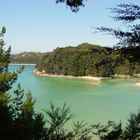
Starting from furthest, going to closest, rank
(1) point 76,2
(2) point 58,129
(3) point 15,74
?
(3) point 15,74 < (1) point 76,2 < (2) point 58,129

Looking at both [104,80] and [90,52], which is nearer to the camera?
[90,52]

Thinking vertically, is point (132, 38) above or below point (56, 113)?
above

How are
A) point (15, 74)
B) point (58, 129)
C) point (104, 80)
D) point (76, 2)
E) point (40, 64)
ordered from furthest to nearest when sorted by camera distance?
point (40, 64) < point (104, 80) < point (15, 74) < point (76, 2) < point (58, 129)

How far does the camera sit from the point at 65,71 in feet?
395

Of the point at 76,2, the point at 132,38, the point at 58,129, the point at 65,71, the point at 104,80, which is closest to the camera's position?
the point at 132,38


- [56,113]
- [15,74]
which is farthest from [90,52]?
[15,74]

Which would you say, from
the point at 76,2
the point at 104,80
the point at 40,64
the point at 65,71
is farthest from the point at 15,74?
the point at 40,64

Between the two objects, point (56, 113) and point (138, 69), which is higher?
point (138, 69)

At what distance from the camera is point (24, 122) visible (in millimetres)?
3760

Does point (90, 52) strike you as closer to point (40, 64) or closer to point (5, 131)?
point (5, 131)

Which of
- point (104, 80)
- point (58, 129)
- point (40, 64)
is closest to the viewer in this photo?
point (58, 129)

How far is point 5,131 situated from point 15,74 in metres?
16.7

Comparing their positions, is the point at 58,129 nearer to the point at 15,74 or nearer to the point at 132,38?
the point at 132,38

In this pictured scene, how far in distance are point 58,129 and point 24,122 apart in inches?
11.8
